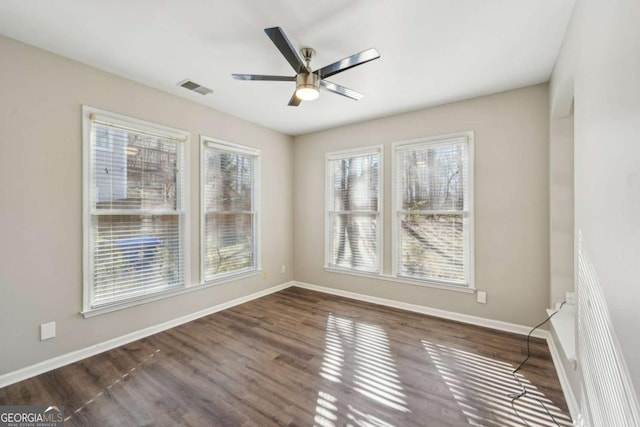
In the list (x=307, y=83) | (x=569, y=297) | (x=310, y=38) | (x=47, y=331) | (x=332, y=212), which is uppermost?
(x=310, y=38)

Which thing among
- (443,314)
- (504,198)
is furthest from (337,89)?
(443,314)

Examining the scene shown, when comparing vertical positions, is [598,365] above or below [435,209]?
below

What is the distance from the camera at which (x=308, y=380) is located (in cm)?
214

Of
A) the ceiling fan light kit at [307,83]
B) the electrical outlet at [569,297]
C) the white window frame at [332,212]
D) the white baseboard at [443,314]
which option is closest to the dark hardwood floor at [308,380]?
the white baseboard at [443,314]

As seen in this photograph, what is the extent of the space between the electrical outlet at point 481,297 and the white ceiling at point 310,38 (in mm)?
2337

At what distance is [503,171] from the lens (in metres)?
3.03

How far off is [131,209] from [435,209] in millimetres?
3549

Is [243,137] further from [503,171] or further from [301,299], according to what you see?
[503,171]

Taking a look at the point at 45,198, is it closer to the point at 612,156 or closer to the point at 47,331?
the point at 47,331

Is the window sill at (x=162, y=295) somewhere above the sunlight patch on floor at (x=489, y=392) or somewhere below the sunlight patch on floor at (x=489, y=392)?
above

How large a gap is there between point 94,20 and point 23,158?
125 cm

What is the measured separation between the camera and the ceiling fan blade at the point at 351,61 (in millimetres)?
1874

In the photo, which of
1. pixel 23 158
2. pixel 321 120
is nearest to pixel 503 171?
pixel 321 120

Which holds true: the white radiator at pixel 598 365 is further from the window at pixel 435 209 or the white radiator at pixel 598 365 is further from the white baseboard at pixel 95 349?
the white baseboard at pixel 95 349
